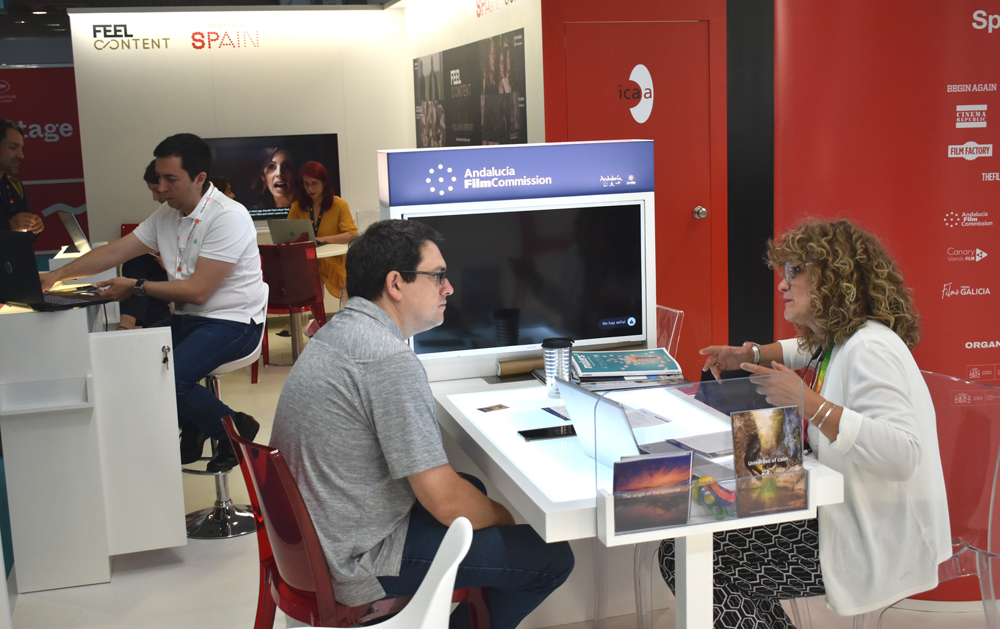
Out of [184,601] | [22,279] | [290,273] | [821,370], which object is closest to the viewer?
[821,370]

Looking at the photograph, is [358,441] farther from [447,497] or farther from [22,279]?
[22,279]

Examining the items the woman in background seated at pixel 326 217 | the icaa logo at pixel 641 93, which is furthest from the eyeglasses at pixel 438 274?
the woman in background seated at pixel 326 217

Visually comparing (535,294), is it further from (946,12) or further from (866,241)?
(946,12)

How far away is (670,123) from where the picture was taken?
16.0ft

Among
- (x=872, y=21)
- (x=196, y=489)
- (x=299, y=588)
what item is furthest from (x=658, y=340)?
(x=196, y=489)

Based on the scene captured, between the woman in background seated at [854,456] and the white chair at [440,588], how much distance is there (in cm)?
84

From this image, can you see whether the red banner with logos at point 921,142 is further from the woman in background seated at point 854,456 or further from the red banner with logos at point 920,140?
the woman in background seated at point 854,456

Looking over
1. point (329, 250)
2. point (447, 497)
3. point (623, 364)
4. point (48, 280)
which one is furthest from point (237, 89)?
point (447, 497)

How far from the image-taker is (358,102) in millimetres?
8352

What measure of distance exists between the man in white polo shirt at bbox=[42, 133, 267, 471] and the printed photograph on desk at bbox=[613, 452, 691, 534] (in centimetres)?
229

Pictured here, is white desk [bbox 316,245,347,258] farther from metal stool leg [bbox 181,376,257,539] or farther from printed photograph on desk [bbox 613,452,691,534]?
printed photograph on desk [bbox 613,452,691,534]

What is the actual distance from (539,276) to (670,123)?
2.34m

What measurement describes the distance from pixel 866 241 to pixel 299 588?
1.56 meters

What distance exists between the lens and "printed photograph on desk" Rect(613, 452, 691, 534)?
1.66m
